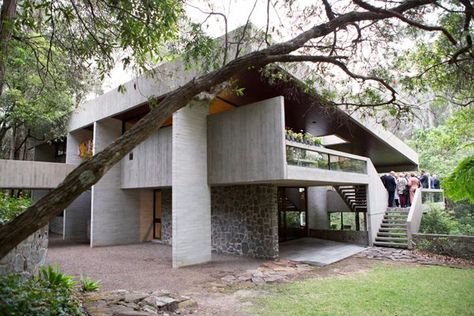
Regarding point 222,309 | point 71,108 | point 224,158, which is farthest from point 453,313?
point 71,108

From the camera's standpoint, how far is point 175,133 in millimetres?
10656

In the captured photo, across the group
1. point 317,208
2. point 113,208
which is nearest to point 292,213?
point 317,208

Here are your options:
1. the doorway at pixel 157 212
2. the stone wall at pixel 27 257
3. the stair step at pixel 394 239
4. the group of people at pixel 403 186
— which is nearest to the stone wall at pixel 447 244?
the stair step at pixel 394 239

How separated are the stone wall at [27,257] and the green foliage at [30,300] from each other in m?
1.10

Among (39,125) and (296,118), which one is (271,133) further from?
(39,125)

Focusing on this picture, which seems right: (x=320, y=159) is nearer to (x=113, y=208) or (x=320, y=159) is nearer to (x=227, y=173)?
(x=227, y=173)

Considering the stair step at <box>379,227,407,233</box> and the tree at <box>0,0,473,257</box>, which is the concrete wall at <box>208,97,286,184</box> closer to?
the tree at <box>0,0,473,257</box>

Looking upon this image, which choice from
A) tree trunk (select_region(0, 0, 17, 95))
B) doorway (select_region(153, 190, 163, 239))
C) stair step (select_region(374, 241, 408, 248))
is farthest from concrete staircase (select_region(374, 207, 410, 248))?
tree trunk (select_region(0, 0, 17, 95))

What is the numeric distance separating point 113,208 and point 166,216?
8.15 ft

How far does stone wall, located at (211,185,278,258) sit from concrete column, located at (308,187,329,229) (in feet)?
18.4

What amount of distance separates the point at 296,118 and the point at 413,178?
6.76m

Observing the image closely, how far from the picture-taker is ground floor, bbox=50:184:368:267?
35.4 feet

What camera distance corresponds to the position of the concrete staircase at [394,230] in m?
13.4

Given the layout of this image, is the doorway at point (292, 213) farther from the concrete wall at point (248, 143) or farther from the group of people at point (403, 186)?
the concrete wall at point (248, 143)
